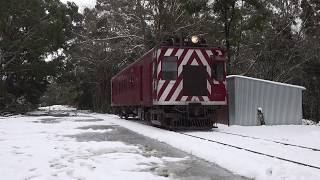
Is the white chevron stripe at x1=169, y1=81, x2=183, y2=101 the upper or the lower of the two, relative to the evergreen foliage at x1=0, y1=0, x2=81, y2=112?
lower

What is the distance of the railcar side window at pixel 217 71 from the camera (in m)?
18.2

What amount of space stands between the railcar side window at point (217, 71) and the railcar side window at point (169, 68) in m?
1.47

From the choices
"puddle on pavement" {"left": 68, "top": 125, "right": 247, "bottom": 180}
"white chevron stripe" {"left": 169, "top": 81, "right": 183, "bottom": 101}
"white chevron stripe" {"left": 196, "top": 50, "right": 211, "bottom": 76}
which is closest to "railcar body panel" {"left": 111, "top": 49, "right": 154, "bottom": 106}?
"white chevron stripe" {"left": 169, "top": 81, "right": 183, "bottom": 101}

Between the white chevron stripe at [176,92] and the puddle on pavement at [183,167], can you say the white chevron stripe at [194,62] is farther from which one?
the puddle on pavement at [183,167]

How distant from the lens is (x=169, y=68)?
17797mm

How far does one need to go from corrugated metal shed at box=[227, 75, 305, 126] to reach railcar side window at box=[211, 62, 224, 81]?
2.97 m

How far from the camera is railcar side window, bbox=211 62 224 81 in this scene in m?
18.2

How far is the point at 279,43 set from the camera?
4047 centimetres

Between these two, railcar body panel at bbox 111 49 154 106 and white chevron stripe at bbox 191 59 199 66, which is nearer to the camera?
white chevron stripe at bbox 191 59 199 66

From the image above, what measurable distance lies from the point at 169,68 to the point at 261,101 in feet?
19.1

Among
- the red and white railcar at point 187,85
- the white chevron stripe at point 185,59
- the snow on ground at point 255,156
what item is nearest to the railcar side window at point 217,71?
the red and white railcar at point 187,85

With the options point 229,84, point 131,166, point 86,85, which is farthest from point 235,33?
point 86,85

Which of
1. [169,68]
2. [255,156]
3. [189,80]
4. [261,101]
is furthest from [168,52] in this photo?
[255,156]

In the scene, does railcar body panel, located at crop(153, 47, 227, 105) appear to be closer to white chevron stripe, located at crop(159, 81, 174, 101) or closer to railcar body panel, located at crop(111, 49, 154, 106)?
white chevron stripe, located at crop(159, 81, 174, 101)
